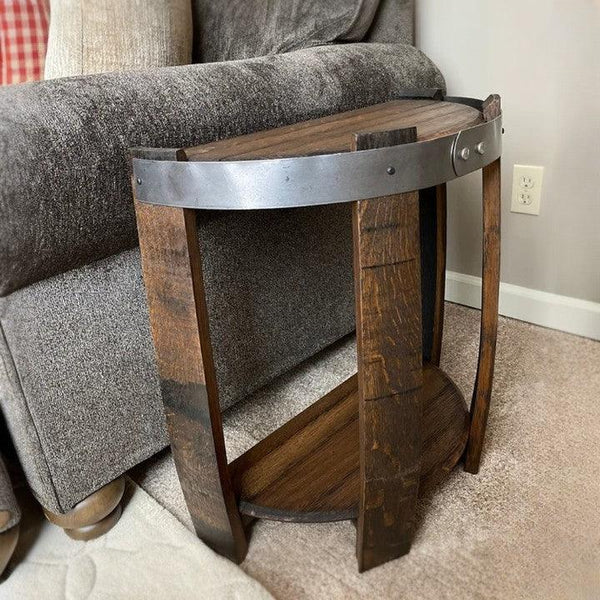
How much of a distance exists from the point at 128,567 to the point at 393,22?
1.05 m

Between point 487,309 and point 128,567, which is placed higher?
point 487,309

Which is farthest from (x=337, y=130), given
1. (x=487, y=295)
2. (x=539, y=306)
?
(x=539, y=306)

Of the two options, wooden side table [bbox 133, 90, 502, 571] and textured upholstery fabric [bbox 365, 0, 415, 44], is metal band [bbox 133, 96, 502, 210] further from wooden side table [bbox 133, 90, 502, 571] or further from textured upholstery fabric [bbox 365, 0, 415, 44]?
textured upholstery fabric [bbox 365, 0, 415, 44]

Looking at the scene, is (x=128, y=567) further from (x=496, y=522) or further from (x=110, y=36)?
(x=110, y=36)

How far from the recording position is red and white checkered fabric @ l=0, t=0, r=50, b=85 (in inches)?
47.6

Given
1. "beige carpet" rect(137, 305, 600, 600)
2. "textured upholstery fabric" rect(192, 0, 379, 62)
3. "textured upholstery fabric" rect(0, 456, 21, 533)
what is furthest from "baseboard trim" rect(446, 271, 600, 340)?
"textured upholstery fabric" rect(0, 456, 21, 533)

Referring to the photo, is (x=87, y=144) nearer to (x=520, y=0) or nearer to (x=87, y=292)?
(x=87, y=292)

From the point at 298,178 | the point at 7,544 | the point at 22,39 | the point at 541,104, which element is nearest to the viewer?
the point at 298,178

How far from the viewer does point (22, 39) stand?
47.9 inches

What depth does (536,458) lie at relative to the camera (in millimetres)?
881

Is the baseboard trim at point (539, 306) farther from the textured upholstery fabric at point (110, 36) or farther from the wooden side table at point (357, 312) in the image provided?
the textured upholstery fabric at point (110, 36)

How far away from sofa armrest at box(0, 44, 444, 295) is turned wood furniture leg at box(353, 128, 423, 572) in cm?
28

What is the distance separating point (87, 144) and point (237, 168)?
0.21 metres

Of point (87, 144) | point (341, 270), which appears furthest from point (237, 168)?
point (341, 270)
